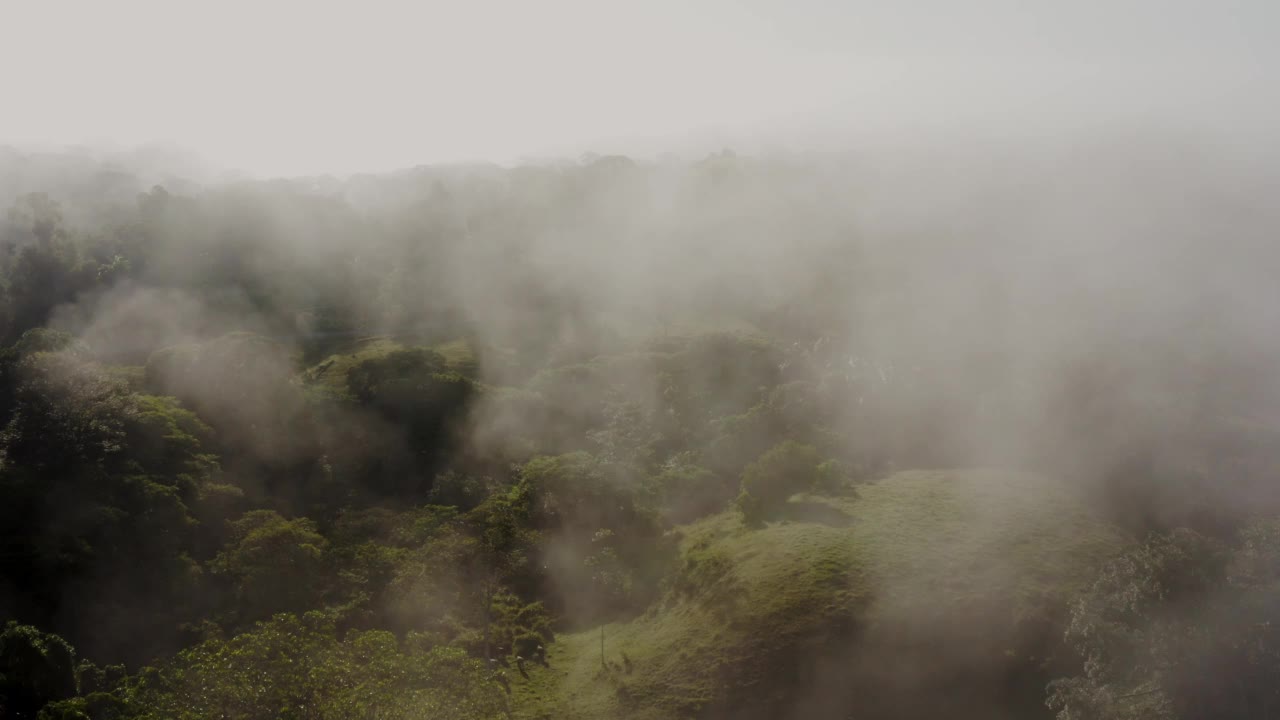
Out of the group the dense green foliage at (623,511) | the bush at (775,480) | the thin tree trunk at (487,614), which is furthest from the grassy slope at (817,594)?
the thin tree trunk at (487,614)

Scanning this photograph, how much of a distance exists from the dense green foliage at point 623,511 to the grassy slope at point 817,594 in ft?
0.50

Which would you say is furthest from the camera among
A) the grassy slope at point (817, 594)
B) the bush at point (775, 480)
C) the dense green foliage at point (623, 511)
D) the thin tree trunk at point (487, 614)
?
the bush at point (775, 480)

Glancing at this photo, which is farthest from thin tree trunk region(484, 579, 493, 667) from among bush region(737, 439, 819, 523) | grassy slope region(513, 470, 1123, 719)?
bush region(737, 439, 819, 523)

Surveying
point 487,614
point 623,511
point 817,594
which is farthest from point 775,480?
point 487,614

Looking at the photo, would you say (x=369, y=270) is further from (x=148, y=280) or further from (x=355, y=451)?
(x=355, y=451)

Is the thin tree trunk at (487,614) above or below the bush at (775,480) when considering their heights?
below

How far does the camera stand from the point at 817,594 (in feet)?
86.2

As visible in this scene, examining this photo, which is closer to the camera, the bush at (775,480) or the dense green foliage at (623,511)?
the dense green foliage at (623,511)

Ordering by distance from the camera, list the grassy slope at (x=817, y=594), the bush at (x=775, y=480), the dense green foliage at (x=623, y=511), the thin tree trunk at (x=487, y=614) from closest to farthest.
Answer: the dense green foliage at (x=623, y=511), the grassy slope at (x=817, y=594), the thin tree trunk at (x=487, y=614), the bush at (x=775, y=480)

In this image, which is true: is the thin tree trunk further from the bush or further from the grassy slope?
the bush

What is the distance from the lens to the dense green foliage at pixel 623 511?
2342 centimetres

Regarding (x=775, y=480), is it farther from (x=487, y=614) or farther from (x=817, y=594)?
(x=487, y=614)

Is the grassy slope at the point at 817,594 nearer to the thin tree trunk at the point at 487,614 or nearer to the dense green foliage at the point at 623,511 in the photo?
the dense green foliage at the point at 623,511

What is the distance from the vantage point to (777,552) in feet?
96.9
